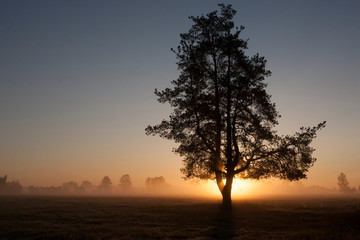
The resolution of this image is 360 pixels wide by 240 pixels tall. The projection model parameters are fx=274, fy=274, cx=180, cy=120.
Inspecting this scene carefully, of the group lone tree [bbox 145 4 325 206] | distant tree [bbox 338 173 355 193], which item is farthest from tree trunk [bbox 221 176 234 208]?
distant tree [bbox 338 173 355 193]

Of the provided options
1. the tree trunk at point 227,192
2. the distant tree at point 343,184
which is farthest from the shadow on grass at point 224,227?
the distant tree at point 343,184

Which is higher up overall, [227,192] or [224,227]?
[227,192]

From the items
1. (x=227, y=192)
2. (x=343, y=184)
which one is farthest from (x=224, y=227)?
(x=343, y=184)

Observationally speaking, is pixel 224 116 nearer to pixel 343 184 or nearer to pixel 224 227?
pixel 224 227

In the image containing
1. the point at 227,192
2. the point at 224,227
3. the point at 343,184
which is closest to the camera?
the point at 224,227

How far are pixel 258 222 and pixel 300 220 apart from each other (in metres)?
3.48

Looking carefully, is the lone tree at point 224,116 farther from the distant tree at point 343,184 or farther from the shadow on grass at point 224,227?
the distant tree at point 343,184

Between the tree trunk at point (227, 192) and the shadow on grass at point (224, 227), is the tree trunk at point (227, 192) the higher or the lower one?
the higher one

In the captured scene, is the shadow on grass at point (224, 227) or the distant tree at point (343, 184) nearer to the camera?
the shadow on grass at point (224, 227)

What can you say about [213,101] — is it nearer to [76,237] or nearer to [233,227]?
[233,227]

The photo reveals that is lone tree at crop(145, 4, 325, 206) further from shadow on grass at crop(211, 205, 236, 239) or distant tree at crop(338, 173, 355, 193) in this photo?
distant tree at crop(338, 173, 355, 193)

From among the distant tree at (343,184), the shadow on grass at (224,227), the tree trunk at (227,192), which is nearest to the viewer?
the shadow on grass at (224,227)

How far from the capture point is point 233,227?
18.1 m

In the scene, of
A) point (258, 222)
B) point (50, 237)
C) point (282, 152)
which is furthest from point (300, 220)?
point (50, 237)
